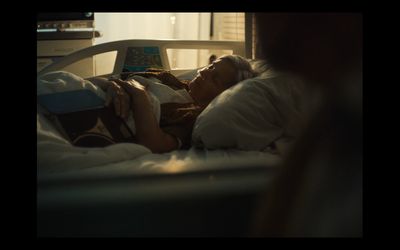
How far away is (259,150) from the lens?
1.02 m

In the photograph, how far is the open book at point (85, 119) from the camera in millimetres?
1049

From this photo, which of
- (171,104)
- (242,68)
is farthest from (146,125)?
(242,68)

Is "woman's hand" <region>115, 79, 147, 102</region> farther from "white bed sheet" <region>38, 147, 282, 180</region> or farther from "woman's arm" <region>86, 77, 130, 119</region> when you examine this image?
"white bed sheet" <region>38, 147, 282, 180</region>

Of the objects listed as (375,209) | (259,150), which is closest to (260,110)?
(259,150)

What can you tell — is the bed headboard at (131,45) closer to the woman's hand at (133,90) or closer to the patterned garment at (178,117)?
the patterned garment at (178,117)

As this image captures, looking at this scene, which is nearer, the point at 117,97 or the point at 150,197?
the point at 150,197

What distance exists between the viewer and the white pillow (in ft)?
3.32

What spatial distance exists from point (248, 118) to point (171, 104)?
0.43 m

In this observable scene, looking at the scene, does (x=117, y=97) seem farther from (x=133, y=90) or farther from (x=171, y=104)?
(x=171, y=104)

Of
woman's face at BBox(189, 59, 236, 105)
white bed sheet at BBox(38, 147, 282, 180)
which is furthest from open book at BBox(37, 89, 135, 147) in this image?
woman's face at BBox(189, 59, 236, 105)

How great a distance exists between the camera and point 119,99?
1212 millimetres

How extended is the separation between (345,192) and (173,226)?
1.15 feet

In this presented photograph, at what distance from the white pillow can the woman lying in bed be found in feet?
0.37

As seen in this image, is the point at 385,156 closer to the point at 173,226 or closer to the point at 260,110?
the point at 260,110
